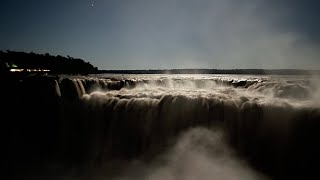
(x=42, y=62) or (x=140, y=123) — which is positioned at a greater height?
(x=42, y=62)

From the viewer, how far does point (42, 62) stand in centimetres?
7762

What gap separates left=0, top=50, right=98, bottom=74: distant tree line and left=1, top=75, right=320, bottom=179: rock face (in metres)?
42.2

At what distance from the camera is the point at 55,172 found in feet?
63.0

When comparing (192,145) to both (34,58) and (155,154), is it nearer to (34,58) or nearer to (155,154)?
(155,154)

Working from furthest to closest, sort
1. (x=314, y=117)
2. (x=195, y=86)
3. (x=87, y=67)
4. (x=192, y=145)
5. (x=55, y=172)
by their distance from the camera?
(x=87, y=67) < (x=195, y=86) < (x=55, y=172) < (x=192, y=145) < (x=314, y=117)

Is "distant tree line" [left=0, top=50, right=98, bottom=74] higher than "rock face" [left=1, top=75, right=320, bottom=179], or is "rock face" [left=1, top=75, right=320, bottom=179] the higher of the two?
"distant tree line" [left=0, top=50, right=98, bottom=74]

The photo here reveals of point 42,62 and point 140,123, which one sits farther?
point 42,62

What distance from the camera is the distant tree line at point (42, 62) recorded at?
70.6 metres

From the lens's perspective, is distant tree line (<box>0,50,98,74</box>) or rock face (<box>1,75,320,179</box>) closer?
rock face (<box>1,75,320,179</box>)

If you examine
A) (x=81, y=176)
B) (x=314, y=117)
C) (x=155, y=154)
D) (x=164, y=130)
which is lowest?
(x=81, y=176)

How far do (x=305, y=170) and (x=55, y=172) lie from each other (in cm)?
1361

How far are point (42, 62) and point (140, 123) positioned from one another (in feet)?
211

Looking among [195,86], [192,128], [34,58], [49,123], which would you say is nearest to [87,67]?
[34,58]

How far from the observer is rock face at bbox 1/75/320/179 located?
1616cm
